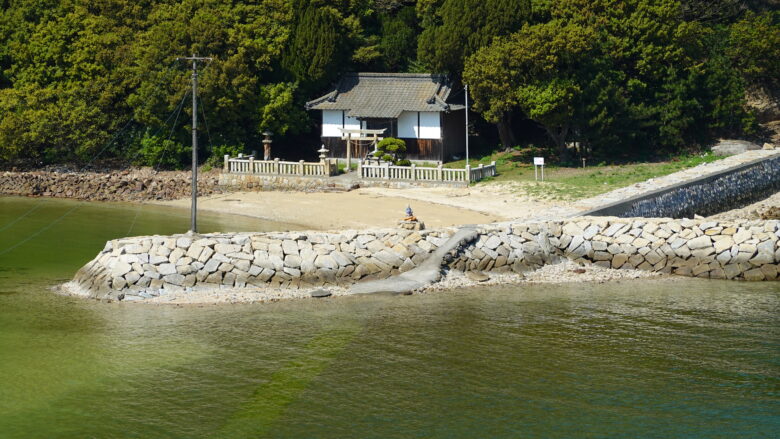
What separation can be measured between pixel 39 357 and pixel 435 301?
1200cm

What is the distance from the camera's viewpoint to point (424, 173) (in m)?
51.7

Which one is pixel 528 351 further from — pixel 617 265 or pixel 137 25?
pixel 137 25

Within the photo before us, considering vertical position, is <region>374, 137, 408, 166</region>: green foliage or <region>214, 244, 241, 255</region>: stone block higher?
<region>374, 137, 408, 166</region>: green foliage

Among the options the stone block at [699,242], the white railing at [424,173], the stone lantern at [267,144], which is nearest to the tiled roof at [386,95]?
the stone lantern at [267,144]

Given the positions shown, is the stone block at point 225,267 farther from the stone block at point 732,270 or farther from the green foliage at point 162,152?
the green foliage at point 162,152

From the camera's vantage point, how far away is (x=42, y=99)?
197ft

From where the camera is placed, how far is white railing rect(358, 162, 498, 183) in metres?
51.1

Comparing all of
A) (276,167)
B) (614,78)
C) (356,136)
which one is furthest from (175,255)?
(614,78)

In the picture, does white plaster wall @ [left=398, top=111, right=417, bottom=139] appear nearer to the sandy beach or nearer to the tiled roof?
the tiled roof

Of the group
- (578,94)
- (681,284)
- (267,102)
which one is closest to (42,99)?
(267,102)

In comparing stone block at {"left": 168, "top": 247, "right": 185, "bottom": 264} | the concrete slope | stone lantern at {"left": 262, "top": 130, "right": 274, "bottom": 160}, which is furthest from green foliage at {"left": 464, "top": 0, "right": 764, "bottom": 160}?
stone block at {"left": 168, "top": 247, "right": 185, "bottom": 264}

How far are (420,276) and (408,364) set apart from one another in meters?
8.37

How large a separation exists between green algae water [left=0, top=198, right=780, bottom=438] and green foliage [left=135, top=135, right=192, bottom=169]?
86.9ft

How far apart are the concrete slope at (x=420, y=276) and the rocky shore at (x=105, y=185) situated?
22.4 m
